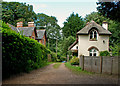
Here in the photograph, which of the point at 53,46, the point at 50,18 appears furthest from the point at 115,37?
the point at 53,46

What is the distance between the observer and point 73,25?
44.2 metres

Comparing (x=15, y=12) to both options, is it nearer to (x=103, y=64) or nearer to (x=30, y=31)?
(x=30, y=31)

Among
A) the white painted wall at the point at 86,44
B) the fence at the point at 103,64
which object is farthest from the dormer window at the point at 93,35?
the fence at the point at 103,64

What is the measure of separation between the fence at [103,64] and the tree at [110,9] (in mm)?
2964

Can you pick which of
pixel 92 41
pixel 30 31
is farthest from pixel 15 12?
pixel 92 41

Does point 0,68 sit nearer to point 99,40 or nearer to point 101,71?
point 101,71

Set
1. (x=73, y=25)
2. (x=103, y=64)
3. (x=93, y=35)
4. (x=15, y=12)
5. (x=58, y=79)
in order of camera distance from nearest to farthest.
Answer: (x=58, y=79)
(x=103, y=64)
(x=93, y=35)
(x=73, y=25)
(x=15, y=12)

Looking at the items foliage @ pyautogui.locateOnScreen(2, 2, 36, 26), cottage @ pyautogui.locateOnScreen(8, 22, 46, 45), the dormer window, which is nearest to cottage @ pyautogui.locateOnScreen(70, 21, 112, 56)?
the dormer window

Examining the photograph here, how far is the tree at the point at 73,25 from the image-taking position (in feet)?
143

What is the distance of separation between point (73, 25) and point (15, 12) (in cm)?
2079

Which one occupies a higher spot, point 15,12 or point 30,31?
point 15,12

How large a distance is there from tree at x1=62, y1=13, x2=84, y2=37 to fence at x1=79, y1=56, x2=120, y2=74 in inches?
1275

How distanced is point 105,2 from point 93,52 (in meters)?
15.8

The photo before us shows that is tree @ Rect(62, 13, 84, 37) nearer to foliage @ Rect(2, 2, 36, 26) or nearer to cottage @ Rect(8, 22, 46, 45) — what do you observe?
foliage @ Rect(2, 2, 36, 26)
